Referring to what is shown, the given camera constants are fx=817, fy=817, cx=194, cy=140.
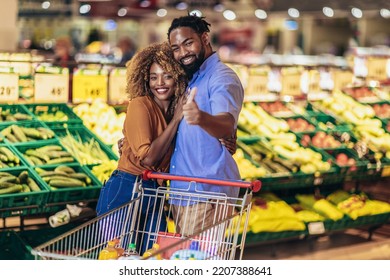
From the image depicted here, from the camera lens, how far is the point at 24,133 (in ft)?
20.7

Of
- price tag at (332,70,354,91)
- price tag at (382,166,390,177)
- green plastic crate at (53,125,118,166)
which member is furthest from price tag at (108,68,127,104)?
→ price tag at (332,70,354,91)

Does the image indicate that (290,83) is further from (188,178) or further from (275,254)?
(188,178)

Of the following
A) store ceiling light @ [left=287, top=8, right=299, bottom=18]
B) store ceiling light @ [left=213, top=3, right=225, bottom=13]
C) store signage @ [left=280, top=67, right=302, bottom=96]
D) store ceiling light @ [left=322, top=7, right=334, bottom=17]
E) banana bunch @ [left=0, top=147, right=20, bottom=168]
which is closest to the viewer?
banana bunch @ [left=0, top=147, right=20, bottom=168]

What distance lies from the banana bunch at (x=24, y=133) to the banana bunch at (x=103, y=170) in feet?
1.69

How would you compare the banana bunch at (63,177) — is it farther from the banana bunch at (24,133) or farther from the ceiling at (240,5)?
the ceiling at (240,5)

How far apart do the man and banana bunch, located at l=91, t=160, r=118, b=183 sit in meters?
1.91

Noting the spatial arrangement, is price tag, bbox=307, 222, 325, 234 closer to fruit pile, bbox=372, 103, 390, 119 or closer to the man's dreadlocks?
fruit pile, bbox=372, 103, 390, 119

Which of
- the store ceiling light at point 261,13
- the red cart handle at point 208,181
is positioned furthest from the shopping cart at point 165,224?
the store ceiling light at point 261,13

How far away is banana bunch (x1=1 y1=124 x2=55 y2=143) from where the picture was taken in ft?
20.3

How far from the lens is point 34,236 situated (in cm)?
608

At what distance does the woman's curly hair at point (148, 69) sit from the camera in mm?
4250

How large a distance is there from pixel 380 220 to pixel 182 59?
4.21 meters
